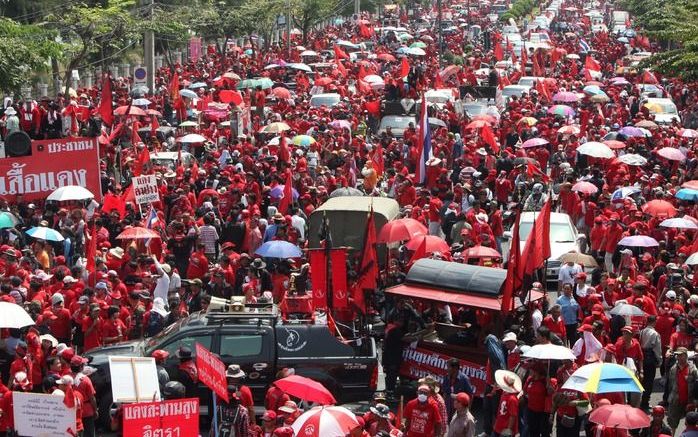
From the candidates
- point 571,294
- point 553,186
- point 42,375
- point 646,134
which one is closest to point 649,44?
point 646,134

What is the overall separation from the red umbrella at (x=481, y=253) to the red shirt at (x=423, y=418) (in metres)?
6.47

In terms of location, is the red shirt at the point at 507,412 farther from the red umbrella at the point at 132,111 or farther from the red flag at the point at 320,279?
the red umbrella at the point at 132,111

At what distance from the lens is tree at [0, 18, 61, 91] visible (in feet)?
110

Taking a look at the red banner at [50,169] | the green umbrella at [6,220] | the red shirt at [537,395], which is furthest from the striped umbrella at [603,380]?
the red banner at [50,169]

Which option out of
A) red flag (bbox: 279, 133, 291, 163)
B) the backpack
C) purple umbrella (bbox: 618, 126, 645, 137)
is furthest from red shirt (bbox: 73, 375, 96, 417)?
purple umbrella (bbox: 618, 126, 645, 137)

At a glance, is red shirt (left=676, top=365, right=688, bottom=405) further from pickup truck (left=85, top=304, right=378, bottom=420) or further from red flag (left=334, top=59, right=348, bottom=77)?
red flag (left=334, top=59, right=348, bottom=77)

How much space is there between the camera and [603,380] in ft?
47.9

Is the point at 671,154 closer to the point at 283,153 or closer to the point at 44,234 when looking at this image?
the point at 283,153

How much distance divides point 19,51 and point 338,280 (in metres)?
17.8

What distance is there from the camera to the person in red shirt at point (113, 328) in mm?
17641

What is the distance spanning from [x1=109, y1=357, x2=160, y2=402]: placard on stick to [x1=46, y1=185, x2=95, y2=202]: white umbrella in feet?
30.8

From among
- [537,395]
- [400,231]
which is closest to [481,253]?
[400,231]

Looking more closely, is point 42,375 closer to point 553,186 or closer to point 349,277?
point 349,277

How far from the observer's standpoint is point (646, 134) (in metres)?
33.3
